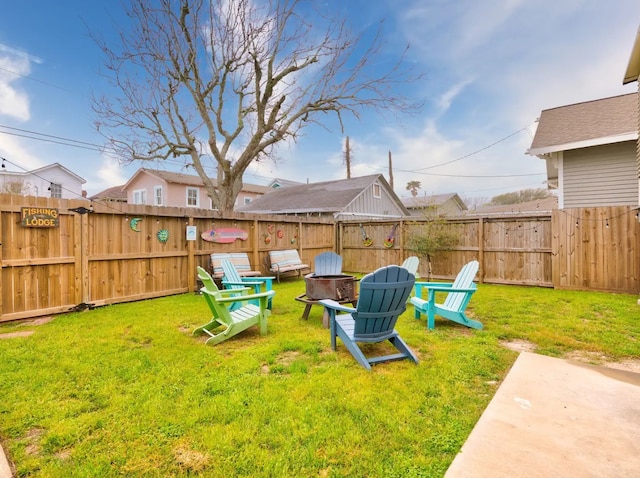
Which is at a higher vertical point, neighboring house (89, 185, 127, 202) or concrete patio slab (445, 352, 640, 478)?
neighboring house (89, 185, 127, 202)

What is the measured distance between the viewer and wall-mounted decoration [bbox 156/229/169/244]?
6.88 m

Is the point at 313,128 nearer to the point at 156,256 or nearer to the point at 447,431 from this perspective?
the point at 156,256

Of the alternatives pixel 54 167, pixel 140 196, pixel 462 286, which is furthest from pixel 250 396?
pixel 54 167

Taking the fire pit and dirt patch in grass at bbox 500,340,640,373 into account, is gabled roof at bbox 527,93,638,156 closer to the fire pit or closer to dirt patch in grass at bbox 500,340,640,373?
dirt patch in grass at bbox 500,340,640,373

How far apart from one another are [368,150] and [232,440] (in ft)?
86.4

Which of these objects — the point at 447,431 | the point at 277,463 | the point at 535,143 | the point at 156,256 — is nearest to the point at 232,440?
the point at 277,463

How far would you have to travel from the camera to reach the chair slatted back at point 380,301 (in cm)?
313

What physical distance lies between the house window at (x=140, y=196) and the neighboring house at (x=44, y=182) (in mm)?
3740

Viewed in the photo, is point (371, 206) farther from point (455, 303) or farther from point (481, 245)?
point (455, 303)

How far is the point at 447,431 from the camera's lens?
215cm

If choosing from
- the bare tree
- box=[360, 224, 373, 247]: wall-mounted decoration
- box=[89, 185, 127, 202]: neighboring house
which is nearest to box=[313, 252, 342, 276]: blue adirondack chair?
box=[360, 224, 373, 247]: wall-mounted decoration

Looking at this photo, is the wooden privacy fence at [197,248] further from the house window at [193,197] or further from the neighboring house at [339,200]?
the house window at [193,197]

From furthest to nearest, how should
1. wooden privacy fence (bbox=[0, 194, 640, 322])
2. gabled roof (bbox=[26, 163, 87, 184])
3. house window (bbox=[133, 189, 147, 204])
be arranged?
house window (bbox=[133, 189, 147, 204]), gabled roof (bbox=[26, 163, 87, 184]), wooden privacy fence (bbox=[0, 194, 640, 322])

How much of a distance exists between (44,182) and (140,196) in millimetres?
5441
